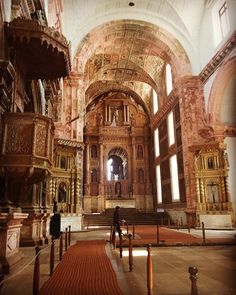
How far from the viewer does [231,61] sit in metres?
14.1

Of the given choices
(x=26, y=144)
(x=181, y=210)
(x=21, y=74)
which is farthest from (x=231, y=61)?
(x=26, y=144)

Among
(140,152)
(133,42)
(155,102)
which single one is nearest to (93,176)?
(140,152)

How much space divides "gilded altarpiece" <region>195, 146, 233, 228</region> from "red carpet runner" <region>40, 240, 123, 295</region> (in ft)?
33.8

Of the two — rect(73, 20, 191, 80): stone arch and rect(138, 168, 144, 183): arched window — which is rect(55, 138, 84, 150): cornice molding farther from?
rect(138, 168, 144, 183): arched window

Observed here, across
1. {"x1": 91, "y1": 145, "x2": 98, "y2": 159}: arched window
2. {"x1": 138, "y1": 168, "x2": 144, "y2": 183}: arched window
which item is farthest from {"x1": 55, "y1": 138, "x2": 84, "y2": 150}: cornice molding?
{"x1": 138, "y1": 168, "x2": 144, "y2": 183}: arched window

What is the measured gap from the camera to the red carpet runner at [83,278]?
12.4 ft

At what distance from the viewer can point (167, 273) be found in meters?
4.93

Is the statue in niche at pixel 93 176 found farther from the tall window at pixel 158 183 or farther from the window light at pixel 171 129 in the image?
the window light at pixel 171 129

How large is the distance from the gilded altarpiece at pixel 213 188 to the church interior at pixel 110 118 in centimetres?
5

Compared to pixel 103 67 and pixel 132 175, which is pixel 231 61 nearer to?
pixel 103 67

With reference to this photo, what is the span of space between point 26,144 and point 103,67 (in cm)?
1934

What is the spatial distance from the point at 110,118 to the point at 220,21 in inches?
562

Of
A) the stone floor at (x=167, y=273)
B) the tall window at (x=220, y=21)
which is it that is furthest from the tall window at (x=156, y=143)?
the stone floor at (x=167, y=273)

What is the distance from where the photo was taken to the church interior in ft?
19.2
